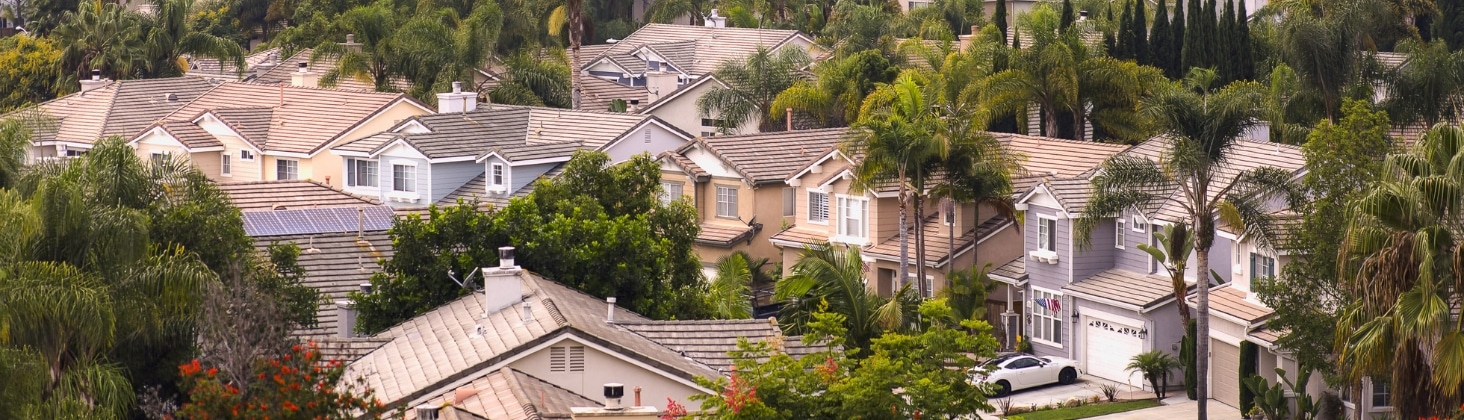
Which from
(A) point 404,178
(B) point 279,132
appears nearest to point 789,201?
(A) point 404,178

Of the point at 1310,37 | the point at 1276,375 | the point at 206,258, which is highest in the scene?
the point at 1310,37

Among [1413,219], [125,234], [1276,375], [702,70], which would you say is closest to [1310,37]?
[1276,375]

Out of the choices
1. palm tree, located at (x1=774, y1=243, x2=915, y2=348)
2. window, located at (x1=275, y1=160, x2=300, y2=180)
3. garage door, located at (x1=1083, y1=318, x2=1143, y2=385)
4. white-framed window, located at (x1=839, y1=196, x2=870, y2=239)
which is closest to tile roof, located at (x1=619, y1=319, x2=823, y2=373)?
palm tree, located at (x1=774, y1=243, x2=915, y2=348)

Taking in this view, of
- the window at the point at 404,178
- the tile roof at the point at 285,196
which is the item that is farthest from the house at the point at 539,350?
the window at the point at 404,178

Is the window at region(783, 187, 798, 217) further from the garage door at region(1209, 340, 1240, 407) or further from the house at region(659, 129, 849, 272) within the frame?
the garage door at region(1209, 340, 1240, 407)

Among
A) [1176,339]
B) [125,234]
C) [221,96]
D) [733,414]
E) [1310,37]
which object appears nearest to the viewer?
[733,414]

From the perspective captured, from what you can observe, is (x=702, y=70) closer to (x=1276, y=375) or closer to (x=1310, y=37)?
(x=1310, y=37)

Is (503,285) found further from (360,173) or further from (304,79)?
(304,79)
